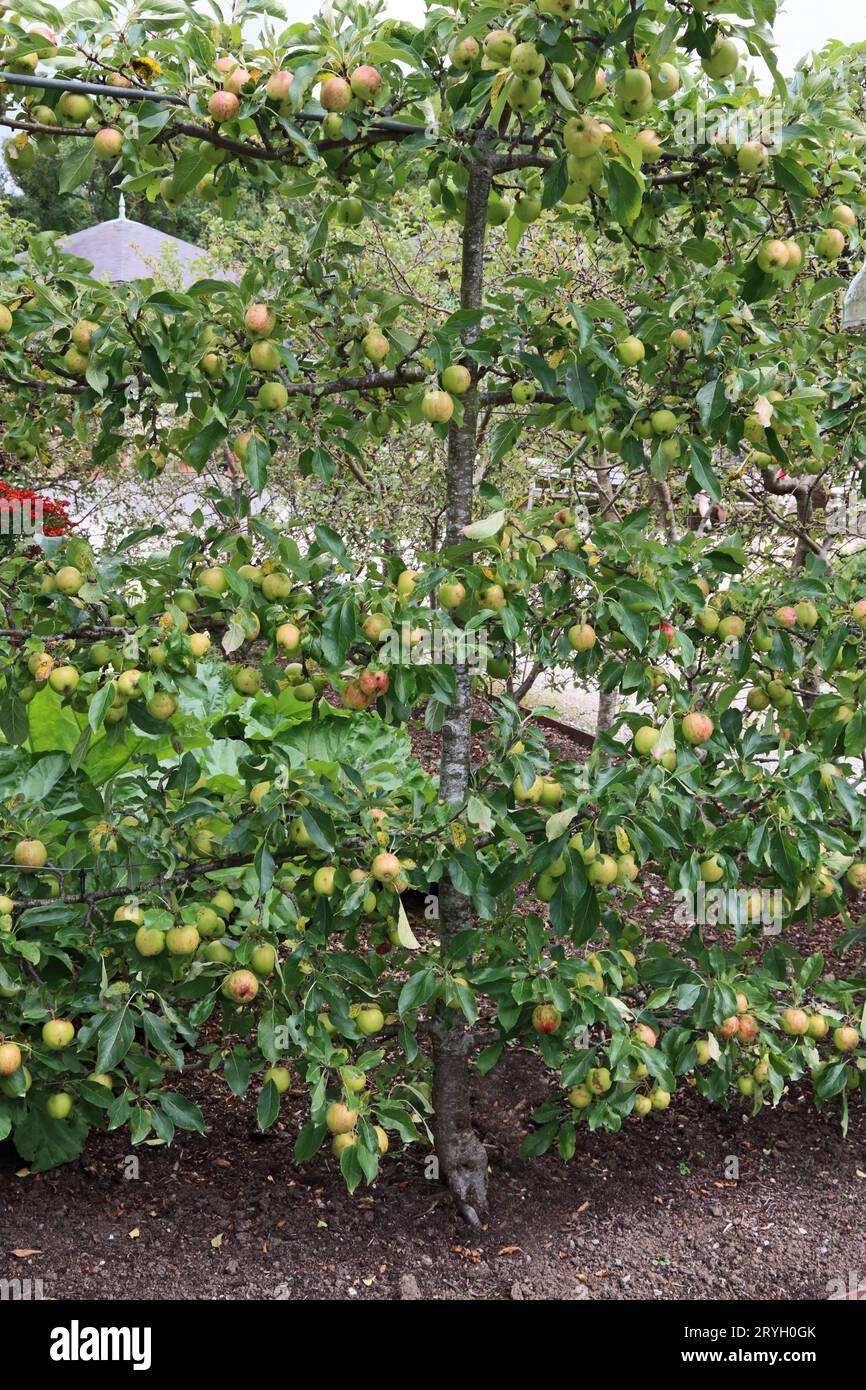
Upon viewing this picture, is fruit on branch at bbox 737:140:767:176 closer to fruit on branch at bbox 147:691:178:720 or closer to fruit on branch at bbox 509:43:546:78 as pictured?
fruit on branch at bbox 509:43:546:78

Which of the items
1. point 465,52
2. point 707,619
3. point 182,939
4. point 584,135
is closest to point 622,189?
point 584,135

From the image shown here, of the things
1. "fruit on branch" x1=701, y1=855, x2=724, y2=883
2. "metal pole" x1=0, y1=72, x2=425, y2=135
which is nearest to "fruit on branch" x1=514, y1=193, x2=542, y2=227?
"metal pole" x1=0, y1=72, x2=425, y2=135

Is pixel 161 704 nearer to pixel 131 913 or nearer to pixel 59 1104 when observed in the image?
pixel 131 913

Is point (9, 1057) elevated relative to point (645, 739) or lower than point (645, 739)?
lower

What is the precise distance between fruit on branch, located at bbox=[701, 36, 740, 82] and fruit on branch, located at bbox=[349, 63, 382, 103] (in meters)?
0.54

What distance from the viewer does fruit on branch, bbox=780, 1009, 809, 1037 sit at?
2.50 m

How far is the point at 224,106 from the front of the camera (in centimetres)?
185

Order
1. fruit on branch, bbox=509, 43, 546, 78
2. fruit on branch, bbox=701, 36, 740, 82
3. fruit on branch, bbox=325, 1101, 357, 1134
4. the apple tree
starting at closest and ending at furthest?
fruit on branch, bbox=509, 43, 546, 78, fruit on branch, bbox=701, 36, 740, 82, the apple tree, fruit on branch, bbox=325, 1101, 357, 1134

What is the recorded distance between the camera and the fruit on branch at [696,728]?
2.26 m

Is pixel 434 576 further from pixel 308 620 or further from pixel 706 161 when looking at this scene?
pixel 706 161

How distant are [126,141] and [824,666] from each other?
1649mm

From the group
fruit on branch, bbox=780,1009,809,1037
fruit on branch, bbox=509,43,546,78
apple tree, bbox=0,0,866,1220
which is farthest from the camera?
fruit on branch, bbox=780,1009,809,1037

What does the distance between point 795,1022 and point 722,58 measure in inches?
74.0

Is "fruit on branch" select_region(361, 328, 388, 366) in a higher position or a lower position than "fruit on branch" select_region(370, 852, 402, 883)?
higher
